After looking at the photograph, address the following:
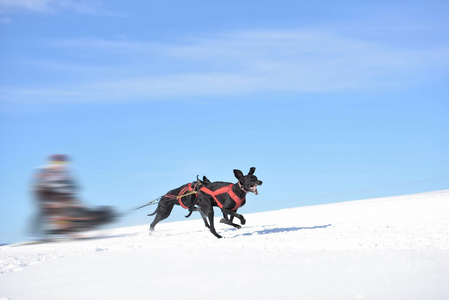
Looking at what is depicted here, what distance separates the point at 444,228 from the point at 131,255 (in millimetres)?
6580

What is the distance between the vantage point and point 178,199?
46.9 ft

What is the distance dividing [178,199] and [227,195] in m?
2.83

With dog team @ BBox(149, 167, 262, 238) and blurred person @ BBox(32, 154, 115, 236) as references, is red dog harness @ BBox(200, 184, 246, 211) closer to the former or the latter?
dog team @ BBox(149, 167, 262, 238)

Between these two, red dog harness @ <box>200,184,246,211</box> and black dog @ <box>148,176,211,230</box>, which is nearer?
red dog harness @ <box>200,184,246,211</box>

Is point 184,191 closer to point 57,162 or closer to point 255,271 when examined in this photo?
point 57,162

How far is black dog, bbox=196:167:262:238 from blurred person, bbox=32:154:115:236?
10.8ft

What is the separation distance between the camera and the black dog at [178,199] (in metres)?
13.8

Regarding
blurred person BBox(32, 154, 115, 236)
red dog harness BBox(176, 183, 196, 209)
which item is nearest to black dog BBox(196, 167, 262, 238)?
red dog harness BBox(176, 183, 196, 209)

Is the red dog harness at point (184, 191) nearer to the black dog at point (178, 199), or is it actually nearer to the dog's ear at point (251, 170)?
the black dog at point (178, 199)

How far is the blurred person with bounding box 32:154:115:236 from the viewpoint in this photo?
1327 cm

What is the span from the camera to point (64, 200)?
527 inches

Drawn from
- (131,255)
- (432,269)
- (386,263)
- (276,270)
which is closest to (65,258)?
(131,255)

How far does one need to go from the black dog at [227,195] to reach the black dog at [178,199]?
1029mm

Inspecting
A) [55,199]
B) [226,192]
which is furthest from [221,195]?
[55,199]
